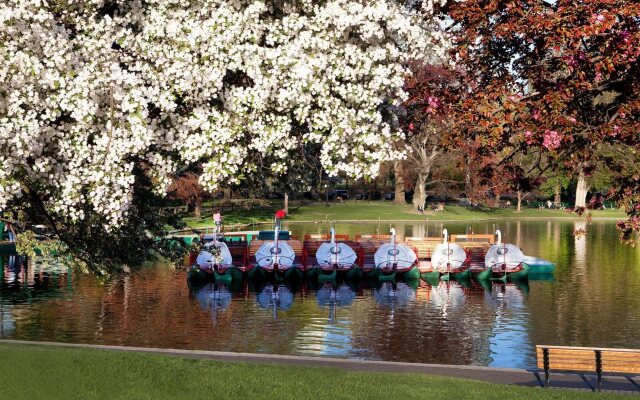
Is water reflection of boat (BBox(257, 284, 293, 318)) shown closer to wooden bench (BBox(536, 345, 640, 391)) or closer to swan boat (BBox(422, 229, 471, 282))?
swan boat (BBox(422, 229, 471, 282))

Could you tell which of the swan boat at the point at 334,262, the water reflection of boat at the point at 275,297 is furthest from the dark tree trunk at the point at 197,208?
the water reflection of boat at the point at 275,297

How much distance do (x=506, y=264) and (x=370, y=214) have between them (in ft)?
163

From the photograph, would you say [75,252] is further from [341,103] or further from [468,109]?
[468,109]

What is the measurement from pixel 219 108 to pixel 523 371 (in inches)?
374

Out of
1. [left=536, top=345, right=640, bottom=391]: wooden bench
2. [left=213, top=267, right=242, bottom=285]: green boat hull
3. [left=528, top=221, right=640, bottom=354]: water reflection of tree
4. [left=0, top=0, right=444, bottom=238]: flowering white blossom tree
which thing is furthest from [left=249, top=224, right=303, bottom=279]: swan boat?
[left=0, top=0, right=444, bottom=238]: flowering white blossom tree

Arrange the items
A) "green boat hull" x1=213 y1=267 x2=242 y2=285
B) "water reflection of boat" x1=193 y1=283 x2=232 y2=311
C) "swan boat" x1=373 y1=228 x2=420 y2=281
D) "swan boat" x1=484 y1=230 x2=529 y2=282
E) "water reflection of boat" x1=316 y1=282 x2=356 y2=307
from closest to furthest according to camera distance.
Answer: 1. "water reflection of boat" x1=193 y1=283 x2=232 y2=311
2. "water reflection of boat" x1=316 y1=282 x2=356 y2=307
3. "green boat hull" x1=213 y1=267 x2=242 y2=285
4. "swan boat" x1=373 y1=228 x2=420 y2=281
5. "swan boat" x1=484 y1=230 x2=529 y2=282

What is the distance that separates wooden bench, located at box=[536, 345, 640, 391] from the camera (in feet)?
58.1

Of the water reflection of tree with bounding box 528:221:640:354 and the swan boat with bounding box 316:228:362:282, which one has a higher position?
the swan boat with bounding box 316:228:362:282

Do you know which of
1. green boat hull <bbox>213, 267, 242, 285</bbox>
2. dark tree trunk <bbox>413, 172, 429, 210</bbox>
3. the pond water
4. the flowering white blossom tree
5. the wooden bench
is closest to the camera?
the flowering white blossom tree

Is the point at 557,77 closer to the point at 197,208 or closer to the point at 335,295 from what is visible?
the point at 335,295

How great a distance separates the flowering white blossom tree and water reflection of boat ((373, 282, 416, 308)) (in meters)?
26.5

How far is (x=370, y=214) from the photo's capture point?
98.9 m

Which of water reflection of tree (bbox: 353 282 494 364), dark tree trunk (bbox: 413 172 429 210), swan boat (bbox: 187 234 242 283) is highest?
dark tree trunk (bbox: 413 172 429 210)

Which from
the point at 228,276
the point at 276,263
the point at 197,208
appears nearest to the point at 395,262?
the point at 276,263
